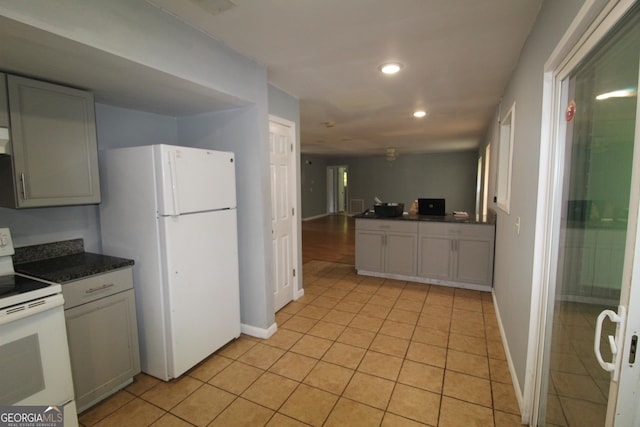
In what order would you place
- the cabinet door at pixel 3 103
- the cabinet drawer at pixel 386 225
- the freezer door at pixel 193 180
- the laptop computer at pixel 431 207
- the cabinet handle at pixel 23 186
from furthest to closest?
1. the laptop computer at pixel 431 207
2. the cabinet drawer at pixel 386 225
3. the freezer door at pixel 193 180
4. the cabinet handle at pixel 23 186
5. the cabinet door at pixel 3 103

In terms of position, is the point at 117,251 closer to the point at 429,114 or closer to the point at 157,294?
the point at 157,294

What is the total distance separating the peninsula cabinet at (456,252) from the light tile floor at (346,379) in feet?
2.22

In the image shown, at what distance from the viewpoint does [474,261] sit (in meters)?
3.79

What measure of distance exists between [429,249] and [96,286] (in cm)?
361

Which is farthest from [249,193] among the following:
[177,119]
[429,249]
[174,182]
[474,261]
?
[474,261]

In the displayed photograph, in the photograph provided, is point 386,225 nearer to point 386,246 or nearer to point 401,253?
point 386,246

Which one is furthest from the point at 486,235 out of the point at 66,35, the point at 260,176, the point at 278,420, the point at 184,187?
the point at 66,35

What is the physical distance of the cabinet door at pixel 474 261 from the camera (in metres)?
3.72

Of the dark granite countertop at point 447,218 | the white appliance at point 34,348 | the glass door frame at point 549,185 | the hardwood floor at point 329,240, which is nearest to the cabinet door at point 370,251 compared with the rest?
the dark granite countertop at point 447,218

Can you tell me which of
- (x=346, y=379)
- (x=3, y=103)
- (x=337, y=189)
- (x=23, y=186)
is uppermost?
(x=3, y=103)

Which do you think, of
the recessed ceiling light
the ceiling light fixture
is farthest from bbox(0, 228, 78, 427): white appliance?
the recessed ceiling light

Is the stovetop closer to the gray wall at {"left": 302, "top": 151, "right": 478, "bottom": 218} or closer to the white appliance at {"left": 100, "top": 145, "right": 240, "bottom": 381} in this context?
the white appliance at {"left": 100, "top": 145, "right": 240, "bottom": 381}

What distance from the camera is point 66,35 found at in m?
1.26

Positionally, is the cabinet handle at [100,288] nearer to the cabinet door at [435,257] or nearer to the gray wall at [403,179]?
the cabinet door at [435,257]
